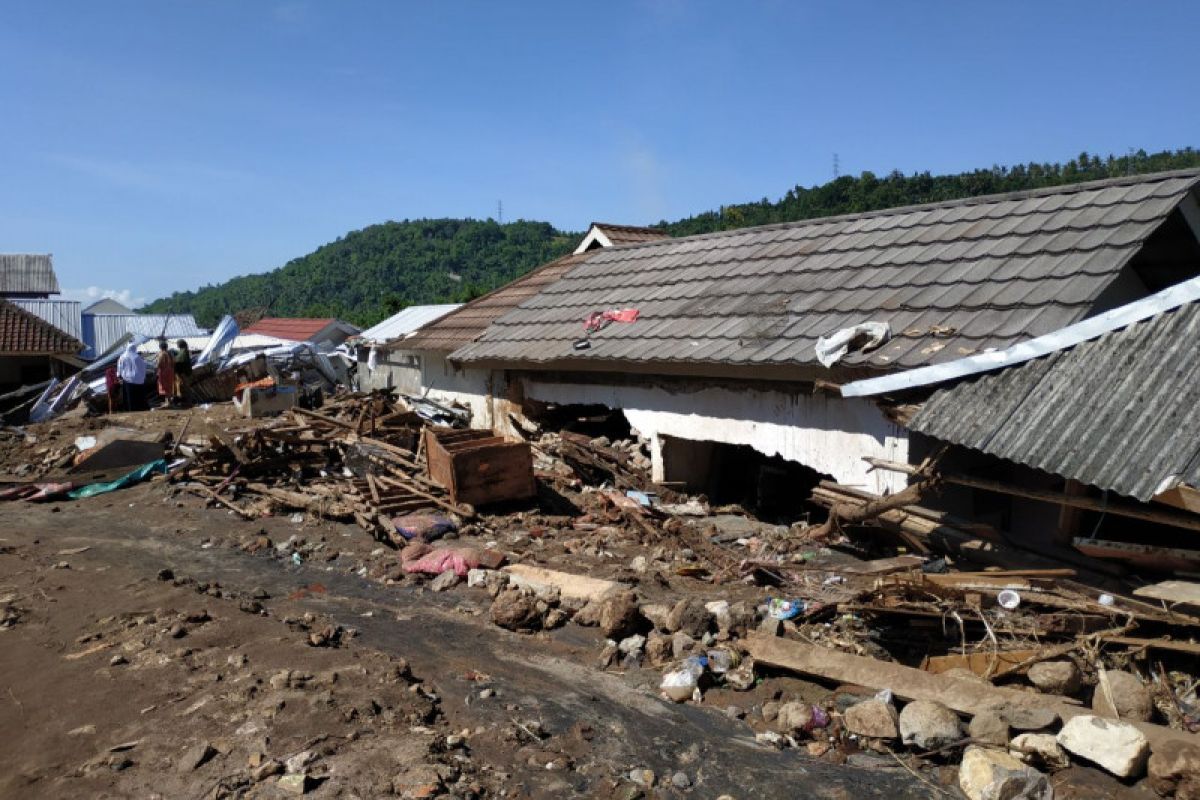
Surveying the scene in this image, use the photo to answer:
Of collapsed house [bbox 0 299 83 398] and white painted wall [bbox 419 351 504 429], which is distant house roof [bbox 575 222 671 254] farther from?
collapsed house [bbox 0 299 83 398]

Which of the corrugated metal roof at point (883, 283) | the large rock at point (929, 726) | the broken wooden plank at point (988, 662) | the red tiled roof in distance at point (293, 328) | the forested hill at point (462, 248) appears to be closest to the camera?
the large rock at point (929, 726)

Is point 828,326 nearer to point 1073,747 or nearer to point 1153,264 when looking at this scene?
point 1153,264

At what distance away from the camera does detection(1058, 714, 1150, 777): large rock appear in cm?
398

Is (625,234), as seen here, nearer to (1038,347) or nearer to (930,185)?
(1038,347)

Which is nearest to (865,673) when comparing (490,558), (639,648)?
(639,648)

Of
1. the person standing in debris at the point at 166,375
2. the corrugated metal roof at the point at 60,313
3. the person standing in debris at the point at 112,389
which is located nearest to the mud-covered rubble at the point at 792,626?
the person standing in debris at the point at 112,389

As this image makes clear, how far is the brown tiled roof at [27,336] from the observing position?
24344 millimetres

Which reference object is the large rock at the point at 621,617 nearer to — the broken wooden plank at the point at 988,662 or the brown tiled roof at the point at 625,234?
the broken wooden plank at the point at 988,662

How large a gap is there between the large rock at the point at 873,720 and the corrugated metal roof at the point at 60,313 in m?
36.9


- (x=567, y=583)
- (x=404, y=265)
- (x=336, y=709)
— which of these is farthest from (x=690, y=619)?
(x=404, y=265)

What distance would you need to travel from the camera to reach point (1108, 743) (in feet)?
13.4

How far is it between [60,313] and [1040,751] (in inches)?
1575

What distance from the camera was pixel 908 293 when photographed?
8.58 meters

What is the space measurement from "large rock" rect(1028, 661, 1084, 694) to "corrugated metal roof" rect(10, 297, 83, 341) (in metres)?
37.6
